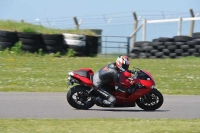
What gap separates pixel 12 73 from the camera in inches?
703

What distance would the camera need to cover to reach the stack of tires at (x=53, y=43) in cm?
2369

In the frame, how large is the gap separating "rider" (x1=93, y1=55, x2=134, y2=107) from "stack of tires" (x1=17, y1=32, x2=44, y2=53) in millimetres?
12797

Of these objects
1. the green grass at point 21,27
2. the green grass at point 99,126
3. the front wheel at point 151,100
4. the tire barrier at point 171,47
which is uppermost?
the green grass at point 21,27

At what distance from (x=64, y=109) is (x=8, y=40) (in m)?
13.3

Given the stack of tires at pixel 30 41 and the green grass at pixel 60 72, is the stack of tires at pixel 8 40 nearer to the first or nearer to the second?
the stack of tires at pixel 30 41

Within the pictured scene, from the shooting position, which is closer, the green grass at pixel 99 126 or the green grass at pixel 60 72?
the green grass at pixel 99 126

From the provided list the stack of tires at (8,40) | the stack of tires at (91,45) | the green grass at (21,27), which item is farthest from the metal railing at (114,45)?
the stack of tires at (8,40)

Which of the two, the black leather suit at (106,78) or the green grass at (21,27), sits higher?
the green grass at (21,27)

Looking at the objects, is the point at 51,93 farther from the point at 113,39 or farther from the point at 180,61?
the point at 113,39

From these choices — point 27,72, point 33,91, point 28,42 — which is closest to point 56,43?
point 28,42

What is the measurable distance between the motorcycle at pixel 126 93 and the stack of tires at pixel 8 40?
42.0 feet

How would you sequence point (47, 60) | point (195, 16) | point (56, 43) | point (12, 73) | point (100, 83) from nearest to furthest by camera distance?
point (100, 83), point (12, 73), point (47, 60), point (56, 43), point (195, 16)

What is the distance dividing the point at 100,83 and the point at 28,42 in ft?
43.1

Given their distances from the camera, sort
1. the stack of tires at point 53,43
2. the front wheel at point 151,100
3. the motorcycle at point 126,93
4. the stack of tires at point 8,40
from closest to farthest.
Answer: the motorcycle at point 126,93 < the front wheel at point 151,100 < the stack of tires at point 8,40 < the stack of tires at point 53,43
